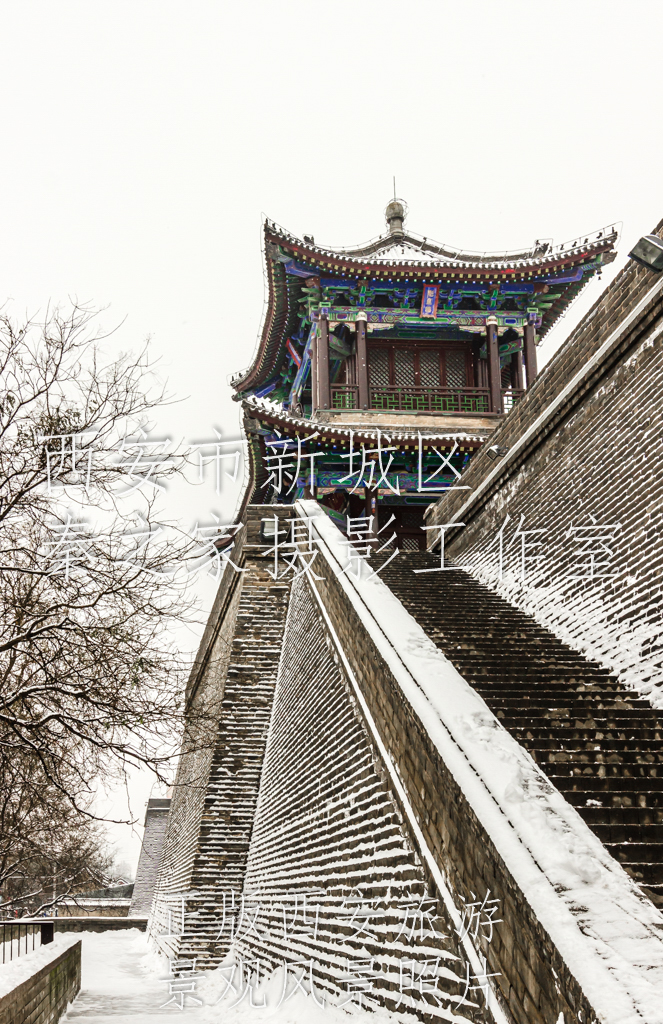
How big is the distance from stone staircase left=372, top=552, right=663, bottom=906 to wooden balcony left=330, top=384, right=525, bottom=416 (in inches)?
389

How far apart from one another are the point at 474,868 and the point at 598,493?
14.1 feet

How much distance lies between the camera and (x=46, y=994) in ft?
23.5

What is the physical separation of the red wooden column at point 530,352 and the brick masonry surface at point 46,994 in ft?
42.2

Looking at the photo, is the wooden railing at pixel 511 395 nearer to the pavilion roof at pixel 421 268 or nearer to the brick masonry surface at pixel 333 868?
the pavilion roof at pixel 421 268

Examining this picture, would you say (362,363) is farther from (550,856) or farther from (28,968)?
(550,856)

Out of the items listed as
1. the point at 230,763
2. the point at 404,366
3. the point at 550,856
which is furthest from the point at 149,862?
the point at 550,856

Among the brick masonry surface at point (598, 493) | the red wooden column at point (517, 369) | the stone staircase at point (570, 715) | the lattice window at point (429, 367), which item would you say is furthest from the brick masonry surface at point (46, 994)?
the red wooden column at point (517, 369)

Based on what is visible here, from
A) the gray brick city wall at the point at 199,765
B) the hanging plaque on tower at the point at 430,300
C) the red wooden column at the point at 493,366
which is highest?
the hanging plaque on tower at the point at 430,300

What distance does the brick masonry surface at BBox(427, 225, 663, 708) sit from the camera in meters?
5.94

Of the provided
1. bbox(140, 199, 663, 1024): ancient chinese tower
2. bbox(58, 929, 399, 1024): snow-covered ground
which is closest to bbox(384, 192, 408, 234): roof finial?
bbox(140, 199, 663, 1024): ancient chinese tower

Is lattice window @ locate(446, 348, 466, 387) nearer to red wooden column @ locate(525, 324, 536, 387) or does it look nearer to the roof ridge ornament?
red wooden column @ locate(525, 324, 536, 387)

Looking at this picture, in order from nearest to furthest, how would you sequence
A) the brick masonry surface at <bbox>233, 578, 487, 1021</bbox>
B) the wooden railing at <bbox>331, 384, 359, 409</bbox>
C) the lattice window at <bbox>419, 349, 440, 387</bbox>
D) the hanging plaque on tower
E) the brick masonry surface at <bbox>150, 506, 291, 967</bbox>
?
the brick masonry surface at <bbox>233, 578, 487, 1021</bbox>
the brick masonry surface at <bbox>150, 506, 291, 967</bbox>
the wooden railing at <bbox>331, 384, 359, 409</bbox>
the hanging plaque on tower
the lattice window at <bbox>419, 349, 440, 387</bbox>

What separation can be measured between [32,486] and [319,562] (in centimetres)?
358

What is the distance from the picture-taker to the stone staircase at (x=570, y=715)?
3883 mm
